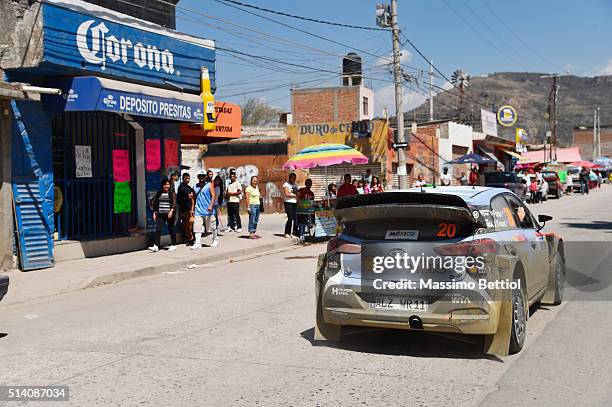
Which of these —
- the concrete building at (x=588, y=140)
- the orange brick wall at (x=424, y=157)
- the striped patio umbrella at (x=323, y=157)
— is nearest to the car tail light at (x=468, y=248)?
the striped patio umbrella at (x=323, y=157)

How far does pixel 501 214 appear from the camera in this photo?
24.7ft

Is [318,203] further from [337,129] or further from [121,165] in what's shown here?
[337,129]

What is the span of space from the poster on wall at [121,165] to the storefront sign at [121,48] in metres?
1.89

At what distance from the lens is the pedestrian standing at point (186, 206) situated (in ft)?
55.9

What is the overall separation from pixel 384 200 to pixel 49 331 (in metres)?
4.52

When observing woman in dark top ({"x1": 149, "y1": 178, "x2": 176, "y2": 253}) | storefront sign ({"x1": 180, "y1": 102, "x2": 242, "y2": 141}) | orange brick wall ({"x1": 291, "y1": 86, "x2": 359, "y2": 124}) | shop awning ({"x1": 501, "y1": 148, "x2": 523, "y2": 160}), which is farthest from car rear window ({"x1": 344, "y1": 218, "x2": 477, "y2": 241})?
shop awning ({"x1": 501, "y1": 148, "x2": 523, "y2": 160})

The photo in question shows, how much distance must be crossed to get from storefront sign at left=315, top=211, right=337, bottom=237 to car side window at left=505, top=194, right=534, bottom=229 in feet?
38.3

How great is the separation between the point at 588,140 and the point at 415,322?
5065 inches

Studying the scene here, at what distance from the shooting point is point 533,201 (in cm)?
3931

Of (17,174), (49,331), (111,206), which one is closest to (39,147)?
(17,174)

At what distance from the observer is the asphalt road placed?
5621mm

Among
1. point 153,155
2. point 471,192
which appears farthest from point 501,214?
point 153,155

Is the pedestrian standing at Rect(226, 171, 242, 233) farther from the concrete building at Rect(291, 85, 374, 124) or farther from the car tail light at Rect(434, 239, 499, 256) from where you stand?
the concrete building at Rect(291, 85, 374, 124)

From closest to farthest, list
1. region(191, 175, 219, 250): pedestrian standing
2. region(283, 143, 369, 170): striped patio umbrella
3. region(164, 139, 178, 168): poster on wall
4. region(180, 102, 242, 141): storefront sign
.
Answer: region(191, 175, 219, 250): pedestrian standing → region(164, 139, 178, 168): poster on wall → region(180, 102, 242, 141): storefront sign → region(283, 143, 369, 170): striped patio umbrella
